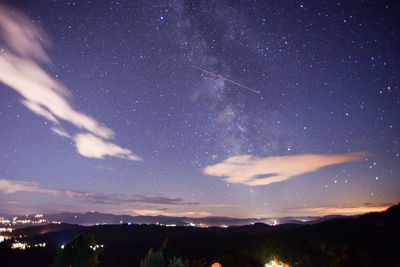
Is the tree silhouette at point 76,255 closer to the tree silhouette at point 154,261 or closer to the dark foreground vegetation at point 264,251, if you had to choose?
the dark foreground vegetation at point 264,251

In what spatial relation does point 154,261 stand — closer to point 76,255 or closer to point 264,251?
point 76,255

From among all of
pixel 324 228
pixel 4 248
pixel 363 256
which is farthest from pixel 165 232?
pixel 363 256

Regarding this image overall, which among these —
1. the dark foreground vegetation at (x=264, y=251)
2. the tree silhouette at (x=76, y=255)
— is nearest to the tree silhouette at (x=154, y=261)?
the dark foreground vegetation at (x=264, y=251)

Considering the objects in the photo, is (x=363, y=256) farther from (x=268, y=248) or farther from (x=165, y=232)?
(x=165, y=232)

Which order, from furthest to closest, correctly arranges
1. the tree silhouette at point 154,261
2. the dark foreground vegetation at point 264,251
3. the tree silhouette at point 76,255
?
the dark foreground vegetation at point 264,251
the tree silhouette at point 76,255
the tree silhouette at point 154,261

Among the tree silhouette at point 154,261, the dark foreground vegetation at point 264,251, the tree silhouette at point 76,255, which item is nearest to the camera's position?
the tree silhouette at point 154,261

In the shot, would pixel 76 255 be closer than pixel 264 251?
Yes

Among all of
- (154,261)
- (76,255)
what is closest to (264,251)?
(76,255)

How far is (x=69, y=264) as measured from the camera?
34.0 metres

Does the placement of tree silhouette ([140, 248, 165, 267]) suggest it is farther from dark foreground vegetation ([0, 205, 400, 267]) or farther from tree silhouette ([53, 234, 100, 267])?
tree silhouette ([53, 234, 100, 267])

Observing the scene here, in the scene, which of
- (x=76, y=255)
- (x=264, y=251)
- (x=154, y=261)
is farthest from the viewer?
(x=264, y=251)

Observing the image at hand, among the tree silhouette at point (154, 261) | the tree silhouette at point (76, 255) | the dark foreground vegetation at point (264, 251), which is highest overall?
the tree silhouette at point (154, 261)

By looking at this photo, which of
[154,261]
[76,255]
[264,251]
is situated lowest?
[264,251]

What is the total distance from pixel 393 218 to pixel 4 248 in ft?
424
